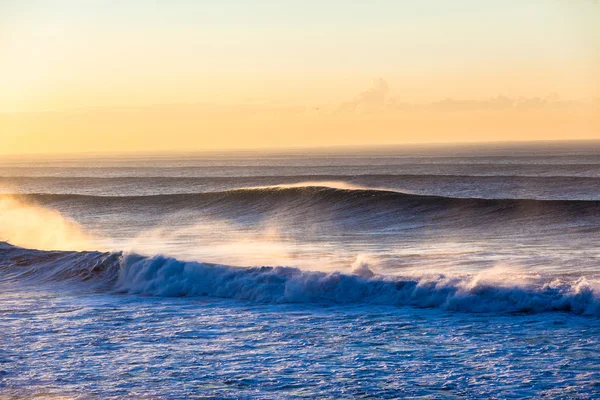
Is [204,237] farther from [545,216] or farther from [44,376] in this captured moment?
[44,376]

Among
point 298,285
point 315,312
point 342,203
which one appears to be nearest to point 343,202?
point 342,203

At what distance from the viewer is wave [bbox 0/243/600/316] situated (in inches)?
470

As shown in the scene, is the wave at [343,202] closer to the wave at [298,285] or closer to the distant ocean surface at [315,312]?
the distant ocean surface at [315,312]

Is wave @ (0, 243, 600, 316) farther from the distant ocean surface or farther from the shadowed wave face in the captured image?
the shadowed wave face

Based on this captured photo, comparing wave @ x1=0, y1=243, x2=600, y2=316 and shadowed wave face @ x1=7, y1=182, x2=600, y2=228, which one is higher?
shadowed wave face @ x1=7, y1=182, x2=600, y2=228

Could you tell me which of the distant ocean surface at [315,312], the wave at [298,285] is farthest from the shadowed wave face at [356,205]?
the wave at [298,285]

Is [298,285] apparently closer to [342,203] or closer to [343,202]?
[342,203]

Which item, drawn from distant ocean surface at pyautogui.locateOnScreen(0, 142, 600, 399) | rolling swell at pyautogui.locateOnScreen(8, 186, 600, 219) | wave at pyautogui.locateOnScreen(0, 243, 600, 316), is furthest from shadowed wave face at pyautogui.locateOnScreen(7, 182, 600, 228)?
wave at pyautogui.locateOnScreen(0, 243, 600, 316)

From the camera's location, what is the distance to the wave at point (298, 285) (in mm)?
11945

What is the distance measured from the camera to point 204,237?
23.6 metres

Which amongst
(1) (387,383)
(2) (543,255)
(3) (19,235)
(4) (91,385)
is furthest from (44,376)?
(3) (19,235)

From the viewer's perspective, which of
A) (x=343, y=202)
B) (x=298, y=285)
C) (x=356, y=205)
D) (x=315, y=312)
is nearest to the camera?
(x=315, y=312)

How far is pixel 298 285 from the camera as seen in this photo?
13.6 meters

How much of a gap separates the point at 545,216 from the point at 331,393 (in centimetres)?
1834
